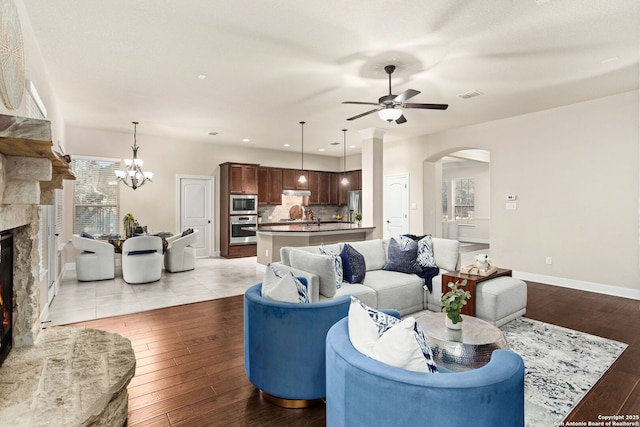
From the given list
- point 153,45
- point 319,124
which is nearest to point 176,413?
point 153,45

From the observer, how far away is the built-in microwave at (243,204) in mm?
8188

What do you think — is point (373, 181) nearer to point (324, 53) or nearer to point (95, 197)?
point (324, 53)

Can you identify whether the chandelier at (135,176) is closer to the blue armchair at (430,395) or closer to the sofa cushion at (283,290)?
the sofa cushion at (283,290)

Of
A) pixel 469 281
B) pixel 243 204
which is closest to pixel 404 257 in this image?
pixel 469 281

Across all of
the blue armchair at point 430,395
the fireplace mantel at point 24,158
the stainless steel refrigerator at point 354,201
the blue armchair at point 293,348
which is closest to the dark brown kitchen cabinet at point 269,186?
the stainless steel refrigerator at point 354,201

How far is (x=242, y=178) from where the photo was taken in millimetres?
8344

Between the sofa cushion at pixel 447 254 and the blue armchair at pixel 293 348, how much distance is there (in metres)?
2.54

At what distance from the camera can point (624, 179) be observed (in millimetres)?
4746

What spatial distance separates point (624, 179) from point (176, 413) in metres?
6.12

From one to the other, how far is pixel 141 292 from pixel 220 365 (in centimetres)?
296

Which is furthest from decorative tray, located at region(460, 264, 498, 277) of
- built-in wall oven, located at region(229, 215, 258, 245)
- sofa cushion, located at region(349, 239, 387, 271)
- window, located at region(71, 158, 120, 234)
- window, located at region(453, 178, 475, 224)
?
window, located at region(453, 178, 475, 224)

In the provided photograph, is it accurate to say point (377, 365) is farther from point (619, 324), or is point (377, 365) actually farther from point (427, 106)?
point (619, 324)

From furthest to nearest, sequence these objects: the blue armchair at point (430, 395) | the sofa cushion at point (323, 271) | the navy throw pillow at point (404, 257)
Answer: the navy throw pillow at point (404, 257) → the sofa cushion at point (323, 271) → the blue armchair at point (430, 395)

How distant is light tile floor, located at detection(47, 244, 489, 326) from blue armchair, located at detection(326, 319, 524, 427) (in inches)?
149
